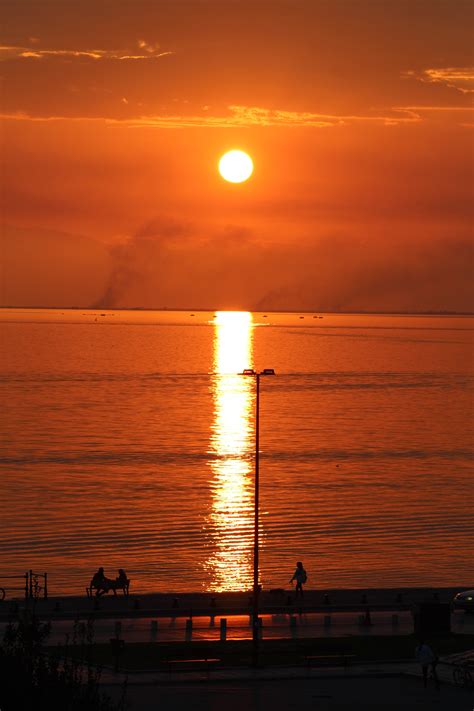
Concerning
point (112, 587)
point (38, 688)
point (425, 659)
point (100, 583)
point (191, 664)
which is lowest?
point (191, 664)

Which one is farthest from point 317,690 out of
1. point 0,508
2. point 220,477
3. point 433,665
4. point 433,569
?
point 220,477

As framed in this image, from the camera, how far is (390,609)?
144 feet

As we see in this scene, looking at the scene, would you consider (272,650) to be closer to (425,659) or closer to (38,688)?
(425,659)

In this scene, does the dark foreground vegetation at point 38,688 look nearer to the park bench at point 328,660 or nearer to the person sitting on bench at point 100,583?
the park bench at point 328,660

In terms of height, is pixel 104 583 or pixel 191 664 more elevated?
pixel 104 583

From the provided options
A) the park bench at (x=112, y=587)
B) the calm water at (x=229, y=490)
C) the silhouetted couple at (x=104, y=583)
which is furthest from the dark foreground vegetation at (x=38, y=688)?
the calm water at (x=229, y=490)

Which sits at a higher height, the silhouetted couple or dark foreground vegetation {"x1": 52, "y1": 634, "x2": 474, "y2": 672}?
the silhouetted couple

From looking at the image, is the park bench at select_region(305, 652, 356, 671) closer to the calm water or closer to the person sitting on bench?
the person sitting on bench

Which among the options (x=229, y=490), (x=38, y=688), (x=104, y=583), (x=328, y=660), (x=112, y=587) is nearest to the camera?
(x=38, y=688)

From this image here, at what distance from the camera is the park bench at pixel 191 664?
35.8 meters

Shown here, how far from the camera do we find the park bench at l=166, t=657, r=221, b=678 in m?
35.8

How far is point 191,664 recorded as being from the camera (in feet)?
118

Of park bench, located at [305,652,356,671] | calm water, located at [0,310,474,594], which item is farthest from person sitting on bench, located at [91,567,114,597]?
park bench, located at [305,652,356,671]

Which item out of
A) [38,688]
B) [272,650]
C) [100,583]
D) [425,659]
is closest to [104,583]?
[100,583]
